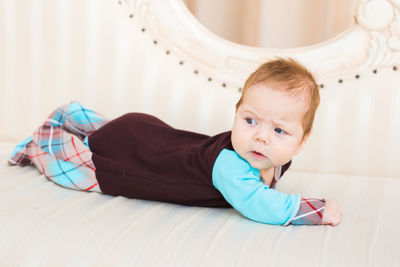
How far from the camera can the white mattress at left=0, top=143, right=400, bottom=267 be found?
97 centimetres

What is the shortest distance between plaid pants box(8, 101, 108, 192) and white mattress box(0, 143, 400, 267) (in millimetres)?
71

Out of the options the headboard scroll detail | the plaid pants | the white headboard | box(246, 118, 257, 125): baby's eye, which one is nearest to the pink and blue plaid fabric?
the plaid pants

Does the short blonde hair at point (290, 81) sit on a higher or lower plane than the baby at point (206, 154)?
higher

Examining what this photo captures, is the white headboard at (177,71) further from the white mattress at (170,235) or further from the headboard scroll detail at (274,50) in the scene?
the white mattress at (170,235)

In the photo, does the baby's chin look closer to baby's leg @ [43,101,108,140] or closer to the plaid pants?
the plaid pants

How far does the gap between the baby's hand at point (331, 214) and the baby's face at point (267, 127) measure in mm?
142

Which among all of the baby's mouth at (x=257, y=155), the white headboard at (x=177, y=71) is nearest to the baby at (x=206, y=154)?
the baby's mouth at (x=257, y=155)

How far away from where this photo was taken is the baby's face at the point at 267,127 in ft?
3.48

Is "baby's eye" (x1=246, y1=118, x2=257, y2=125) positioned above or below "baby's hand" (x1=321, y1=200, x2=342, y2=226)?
above

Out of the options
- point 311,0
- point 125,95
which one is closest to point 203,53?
point 125,95

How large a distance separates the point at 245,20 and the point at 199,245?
1.32 metres

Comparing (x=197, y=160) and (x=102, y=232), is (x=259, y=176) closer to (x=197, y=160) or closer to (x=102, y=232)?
(x=197, y=160)

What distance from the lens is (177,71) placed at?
5.52ft

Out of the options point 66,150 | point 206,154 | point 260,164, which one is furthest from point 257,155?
point 66,150
